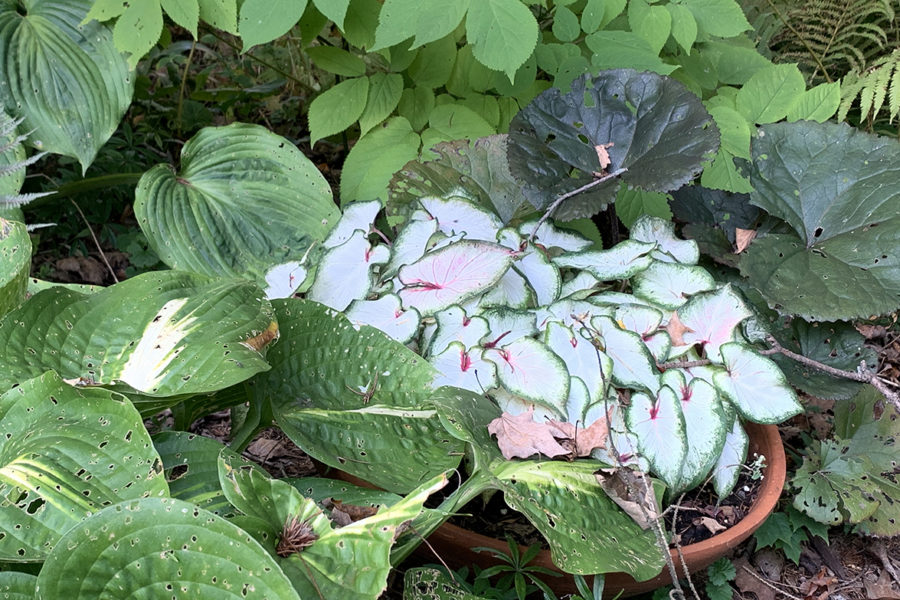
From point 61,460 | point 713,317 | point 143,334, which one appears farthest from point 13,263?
point 713,317

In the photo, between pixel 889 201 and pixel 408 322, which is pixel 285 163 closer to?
pixel 408 322

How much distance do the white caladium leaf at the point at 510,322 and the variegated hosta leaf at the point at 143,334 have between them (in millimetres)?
370

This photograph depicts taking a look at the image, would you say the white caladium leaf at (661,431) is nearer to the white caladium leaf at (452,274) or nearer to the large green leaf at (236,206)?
the white caladium leaf at (452,274)

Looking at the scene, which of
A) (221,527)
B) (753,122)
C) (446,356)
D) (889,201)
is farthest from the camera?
(753,122)

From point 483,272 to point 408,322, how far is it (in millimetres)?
148

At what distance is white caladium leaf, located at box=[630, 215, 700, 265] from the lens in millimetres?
1329

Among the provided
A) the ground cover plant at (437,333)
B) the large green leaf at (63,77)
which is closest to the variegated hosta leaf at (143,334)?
the ground cover plant at (437,333)

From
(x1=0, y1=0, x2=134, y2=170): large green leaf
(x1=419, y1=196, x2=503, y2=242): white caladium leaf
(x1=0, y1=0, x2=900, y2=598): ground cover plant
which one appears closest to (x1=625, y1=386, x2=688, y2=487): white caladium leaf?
(x1=0, y1=0, x2=900, y2=598): ground cover plant

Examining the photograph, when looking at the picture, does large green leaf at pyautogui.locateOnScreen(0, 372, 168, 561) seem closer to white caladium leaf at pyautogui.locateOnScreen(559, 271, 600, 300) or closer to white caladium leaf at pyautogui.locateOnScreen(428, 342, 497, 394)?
white caladium leaf at pyautogui.locateOnScreen(428, 342, 497, 394)

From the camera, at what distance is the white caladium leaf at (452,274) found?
1.19 metres

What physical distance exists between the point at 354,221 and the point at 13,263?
0.58 meters

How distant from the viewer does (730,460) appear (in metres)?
1.14

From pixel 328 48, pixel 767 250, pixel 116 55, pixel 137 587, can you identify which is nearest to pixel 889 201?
pixel 767 250

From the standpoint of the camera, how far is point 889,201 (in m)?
1.32
